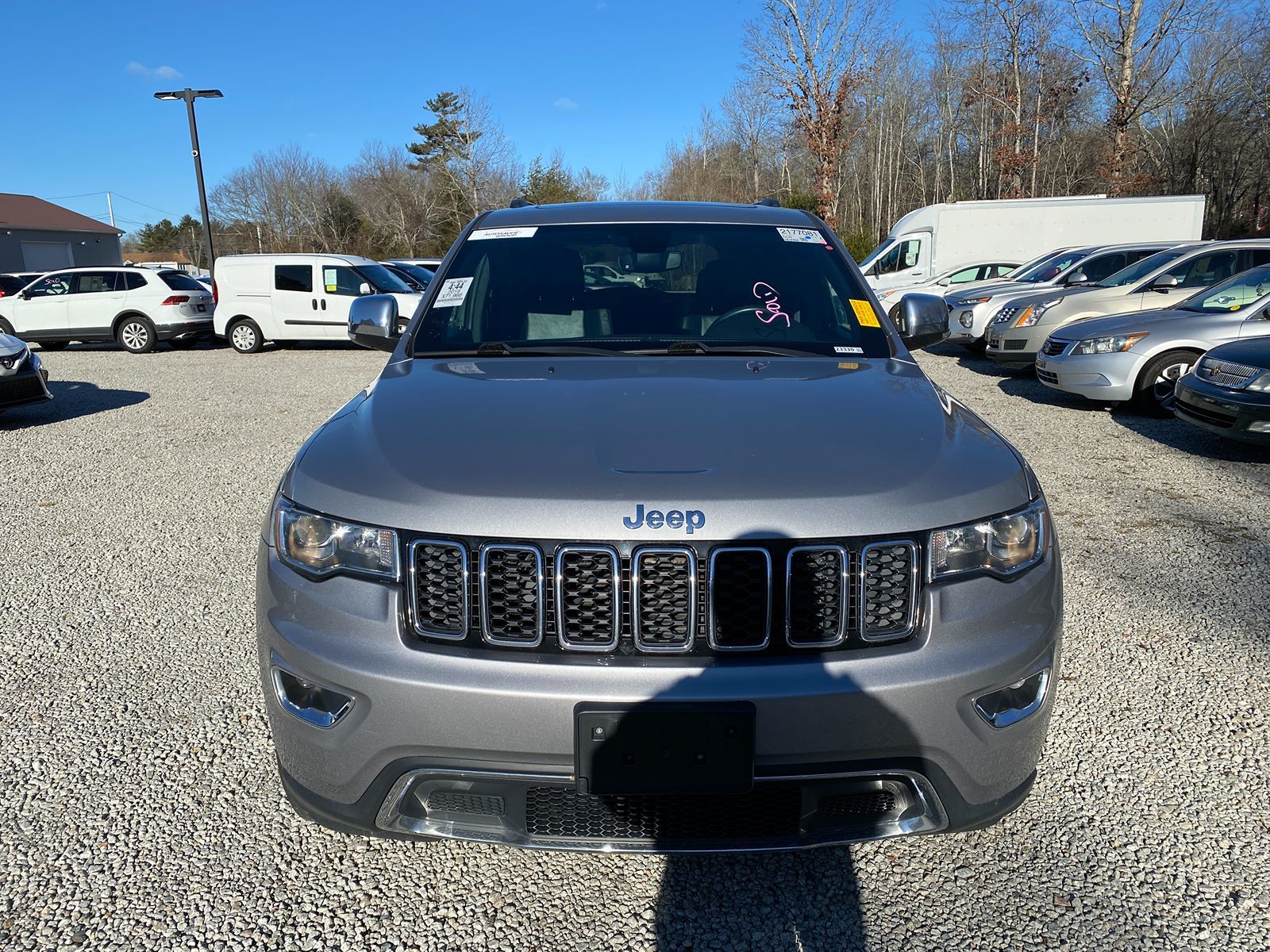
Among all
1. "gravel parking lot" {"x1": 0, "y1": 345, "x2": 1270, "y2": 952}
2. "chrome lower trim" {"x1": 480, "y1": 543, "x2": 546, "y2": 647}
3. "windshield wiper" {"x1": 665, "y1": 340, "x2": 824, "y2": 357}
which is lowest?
"gravel parking lot" {"x1": 0, "y1": 345, "x2": 1270, "y2": 952}

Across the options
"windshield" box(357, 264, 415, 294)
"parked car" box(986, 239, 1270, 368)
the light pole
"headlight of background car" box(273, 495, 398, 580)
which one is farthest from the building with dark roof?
"headlight of background car" box(273, 495, 398, 580)

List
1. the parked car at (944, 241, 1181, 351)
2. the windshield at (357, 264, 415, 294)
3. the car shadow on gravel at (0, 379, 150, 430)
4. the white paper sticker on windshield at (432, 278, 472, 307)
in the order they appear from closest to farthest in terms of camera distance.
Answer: the white paper sticker on windshield at (432, 278, 472, 307)
the car shadow on gravel at (0, 379, 150, 430)
the parked car at (944, 241, 1181, 351)
the windshield at (357, 264, 415, 294)

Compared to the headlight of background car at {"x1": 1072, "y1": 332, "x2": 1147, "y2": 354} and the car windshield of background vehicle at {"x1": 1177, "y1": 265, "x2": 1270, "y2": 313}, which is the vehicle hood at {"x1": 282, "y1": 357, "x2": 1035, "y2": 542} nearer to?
the headlight of background car at {"x1": 1072, "y1": 332, "x2": 1147, "y2": 354}

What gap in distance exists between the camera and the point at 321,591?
195cm

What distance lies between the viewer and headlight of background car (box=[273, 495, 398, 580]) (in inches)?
75.4

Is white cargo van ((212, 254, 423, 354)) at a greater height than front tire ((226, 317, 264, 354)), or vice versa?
white cargo van ((212, 254, 423, 354))

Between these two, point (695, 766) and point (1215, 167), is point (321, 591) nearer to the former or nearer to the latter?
point (695, 766)

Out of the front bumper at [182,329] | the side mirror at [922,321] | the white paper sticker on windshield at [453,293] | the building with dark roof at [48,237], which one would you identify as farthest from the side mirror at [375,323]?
the building with dark roof at [48,237]

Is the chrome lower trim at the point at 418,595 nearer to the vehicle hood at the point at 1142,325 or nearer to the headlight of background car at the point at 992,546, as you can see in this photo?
the headlight of background car at the point at 992,546

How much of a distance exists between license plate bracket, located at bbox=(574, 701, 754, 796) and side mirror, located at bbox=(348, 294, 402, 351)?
2.19 m

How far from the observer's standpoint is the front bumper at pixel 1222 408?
6.52m

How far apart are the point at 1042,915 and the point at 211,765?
245 centimetres

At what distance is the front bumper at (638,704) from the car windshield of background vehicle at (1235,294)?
333 inches

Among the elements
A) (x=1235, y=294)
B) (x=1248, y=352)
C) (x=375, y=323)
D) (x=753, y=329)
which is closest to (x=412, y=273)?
(x=1235, y=294)
